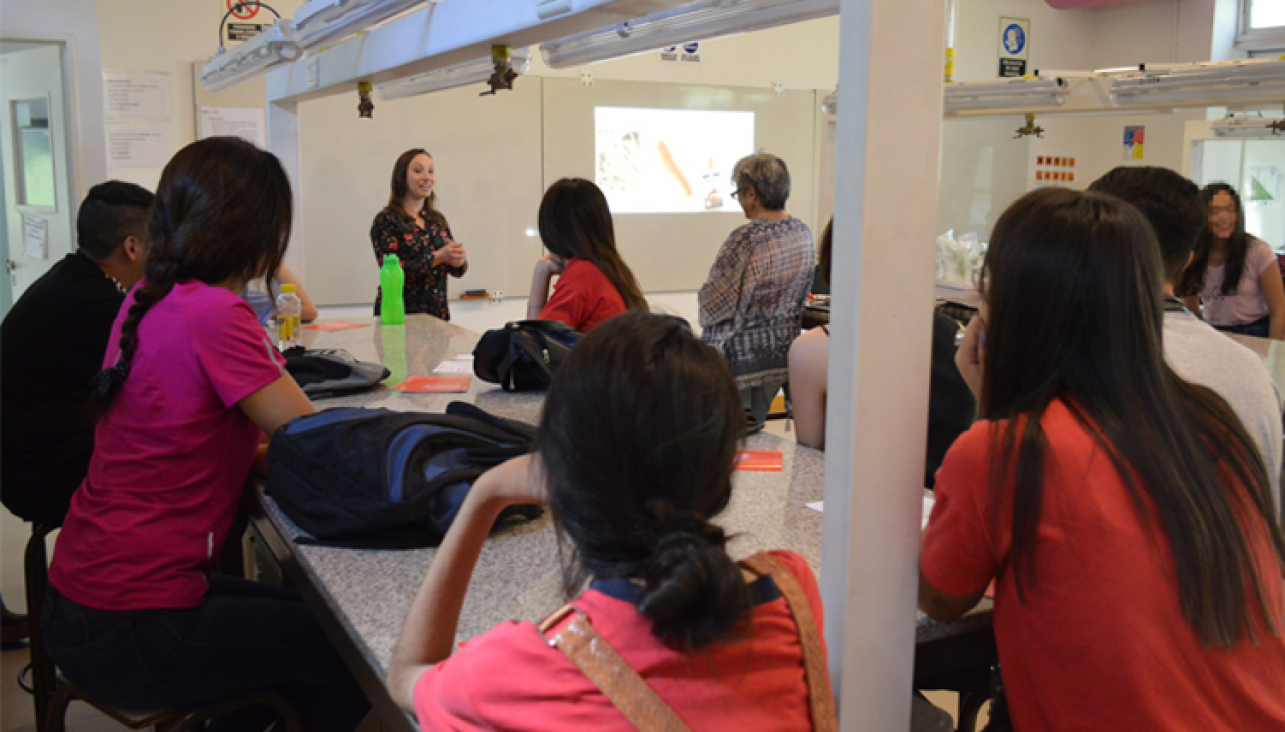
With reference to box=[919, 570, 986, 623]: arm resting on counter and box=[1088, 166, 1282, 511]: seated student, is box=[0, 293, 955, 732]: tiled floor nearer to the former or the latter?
box=[919, 570, 986, 623]: arm resting on counter

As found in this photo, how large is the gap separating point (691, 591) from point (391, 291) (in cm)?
332

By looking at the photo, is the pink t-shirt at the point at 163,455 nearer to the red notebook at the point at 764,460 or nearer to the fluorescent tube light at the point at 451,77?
the red notebook at the point at 764,460

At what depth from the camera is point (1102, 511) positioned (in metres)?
1.05

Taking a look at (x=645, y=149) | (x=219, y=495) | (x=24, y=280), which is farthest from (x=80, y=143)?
(x=219, y=495)

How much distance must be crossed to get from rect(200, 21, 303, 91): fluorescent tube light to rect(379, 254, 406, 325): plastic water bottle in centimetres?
84

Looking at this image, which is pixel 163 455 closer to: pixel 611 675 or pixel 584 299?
pixel 611 675

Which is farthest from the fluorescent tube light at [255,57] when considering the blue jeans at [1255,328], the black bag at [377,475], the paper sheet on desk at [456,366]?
the blue jeans at [1255,328]

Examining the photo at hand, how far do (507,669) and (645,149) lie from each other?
5791 mm

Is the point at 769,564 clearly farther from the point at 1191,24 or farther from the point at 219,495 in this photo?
the point at 1191,24

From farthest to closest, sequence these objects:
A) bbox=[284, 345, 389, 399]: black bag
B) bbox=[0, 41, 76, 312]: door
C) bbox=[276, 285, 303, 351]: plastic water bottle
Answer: bbox=[0, 41, 76, 312]: door
bbox=[276, 285, 303, 351]: plastic water bottle
bbox=[284, 345, 389, 399]: black bag

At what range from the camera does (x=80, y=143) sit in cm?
486

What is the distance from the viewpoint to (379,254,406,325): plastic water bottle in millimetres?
3801

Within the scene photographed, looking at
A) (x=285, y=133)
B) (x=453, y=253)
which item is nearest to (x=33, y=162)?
(x=285, y=133)

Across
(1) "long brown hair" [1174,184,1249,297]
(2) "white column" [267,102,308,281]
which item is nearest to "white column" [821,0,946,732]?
(2) "white column" [267,102,308,281]
